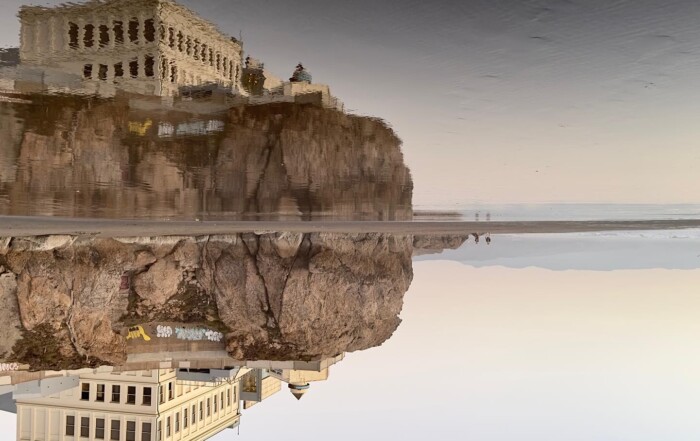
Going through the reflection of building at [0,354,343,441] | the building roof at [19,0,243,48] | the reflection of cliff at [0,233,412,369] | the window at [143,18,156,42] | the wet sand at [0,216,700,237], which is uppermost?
the building roof at [19,0,243,48]

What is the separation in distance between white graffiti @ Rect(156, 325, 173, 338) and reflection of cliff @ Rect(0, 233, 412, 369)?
37 cm

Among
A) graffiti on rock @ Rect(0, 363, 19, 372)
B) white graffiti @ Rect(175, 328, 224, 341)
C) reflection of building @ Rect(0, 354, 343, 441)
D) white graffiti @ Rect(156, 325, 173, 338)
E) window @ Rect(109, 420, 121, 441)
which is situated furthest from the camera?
window @ Rect(109, 420, 121, 441)

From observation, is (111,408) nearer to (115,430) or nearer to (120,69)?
(115,430)

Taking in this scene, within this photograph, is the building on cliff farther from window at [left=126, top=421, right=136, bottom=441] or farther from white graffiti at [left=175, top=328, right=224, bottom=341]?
window at [left=126, top=421, right=136, bottom=441]

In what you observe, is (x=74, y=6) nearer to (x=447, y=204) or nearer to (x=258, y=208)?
(x=258, y=208)

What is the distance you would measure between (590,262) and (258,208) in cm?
882

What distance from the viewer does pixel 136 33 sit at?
943 cm

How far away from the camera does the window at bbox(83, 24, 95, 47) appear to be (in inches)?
364

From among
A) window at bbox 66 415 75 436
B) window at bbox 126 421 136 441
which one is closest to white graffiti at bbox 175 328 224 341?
window at bbox 126 421 136 441

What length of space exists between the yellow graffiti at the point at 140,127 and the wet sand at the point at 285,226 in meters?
2.10

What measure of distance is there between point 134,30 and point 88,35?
72cm

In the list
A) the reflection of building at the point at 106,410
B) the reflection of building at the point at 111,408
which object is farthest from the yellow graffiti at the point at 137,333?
the reflection of building at the point at 106,410

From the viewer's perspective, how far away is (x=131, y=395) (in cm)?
A: 2811

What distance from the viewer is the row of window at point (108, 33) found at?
925 centimetres
